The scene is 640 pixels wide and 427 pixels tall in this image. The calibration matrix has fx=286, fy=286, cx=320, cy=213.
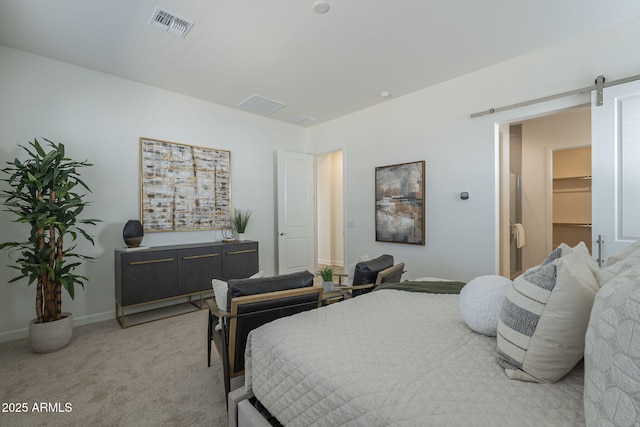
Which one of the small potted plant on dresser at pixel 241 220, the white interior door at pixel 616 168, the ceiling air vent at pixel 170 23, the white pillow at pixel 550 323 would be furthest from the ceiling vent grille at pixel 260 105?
the white pillow at pixel 550 323

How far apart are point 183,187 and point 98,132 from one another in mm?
1129

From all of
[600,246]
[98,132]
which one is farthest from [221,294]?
[600,246]

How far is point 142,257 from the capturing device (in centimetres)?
329

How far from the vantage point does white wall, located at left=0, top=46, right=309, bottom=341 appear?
115 inches

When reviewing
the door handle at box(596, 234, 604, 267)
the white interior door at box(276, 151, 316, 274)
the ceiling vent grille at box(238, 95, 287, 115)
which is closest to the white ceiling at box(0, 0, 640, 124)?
the ceiling vent grille at box(238, 95, 287, 115)

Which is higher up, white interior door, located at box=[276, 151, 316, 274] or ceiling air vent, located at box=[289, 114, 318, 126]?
ceiling air vent, located at box=[289, 114, 318, 126]

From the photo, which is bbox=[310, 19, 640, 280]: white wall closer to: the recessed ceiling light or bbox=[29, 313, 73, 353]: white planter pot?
the recessed ceiling light

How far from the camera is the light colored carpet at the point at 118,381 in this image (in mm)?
1816

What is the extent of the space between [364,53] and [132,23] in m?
2.18

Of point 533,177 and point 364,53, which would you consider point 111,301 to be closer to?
point 364,53

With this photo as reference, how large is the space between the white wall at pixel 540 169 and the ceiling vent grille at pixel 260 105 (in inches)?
164

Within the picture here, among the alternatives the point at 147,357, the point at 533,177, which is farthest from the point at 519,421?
the point at 533,177

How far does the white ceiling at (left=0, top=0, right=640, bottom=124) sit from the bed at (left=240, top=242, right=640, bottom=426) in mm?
2367

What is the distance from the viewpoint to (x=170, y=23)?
2531 millimetres
